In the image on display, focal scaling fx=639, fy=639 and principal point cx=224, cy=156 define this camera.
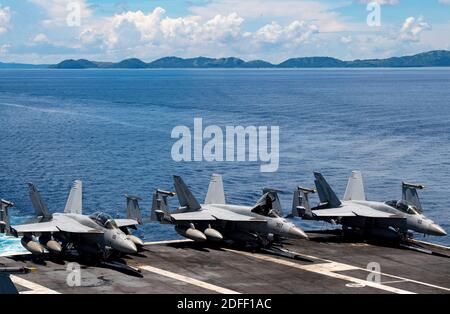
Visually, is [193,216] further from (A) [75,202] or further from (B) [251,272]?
(B) [251,272]

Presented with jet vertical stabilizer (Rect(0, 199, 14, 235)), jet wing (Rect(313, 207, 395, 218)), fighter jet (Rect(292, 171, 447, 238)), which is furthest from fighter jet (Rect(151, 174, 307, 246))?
jet vertical stabilizer (Rect(0, 199, 14, 235))

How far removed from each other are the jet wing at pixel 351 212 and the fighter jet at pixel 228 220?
4.17 metres

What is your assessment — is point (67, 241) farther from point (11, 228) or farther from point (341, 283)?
point (341, 283)

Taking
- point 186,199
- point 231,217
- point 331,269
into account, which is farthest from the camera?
point 186,199

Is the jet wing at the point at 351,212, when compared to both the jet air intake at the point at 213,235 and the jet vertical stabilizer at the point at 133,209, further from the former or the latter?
the jet vertical stabilizer at the point at 133,209

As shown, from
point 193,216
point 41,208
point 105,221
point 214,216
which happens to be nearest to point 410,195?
point 214,216

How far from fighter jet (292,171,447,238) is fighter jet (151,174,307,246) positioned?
3.37 meters

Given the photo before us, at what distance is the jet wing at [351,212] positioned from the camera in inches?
2160

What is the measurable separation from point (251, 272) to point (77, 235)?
13.1 meters

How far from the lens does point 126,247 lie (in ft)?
145

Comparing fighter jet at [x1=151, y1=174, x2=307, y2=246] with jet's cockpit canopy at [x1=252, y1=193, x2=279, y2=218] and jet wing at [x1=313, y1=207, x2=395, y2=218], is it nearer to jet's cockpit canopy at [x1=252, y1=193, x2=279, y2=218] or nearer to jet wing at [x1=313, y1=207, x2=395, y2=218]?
jet's cockpit canopy at [x1=252, y1=193, x2=279, y2=218]

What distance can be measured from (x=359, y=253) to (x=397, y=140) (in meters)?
83.6

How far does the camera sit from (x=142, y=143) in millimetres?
130000

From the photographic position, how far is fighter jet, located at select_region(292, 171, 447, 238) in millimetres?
53594
